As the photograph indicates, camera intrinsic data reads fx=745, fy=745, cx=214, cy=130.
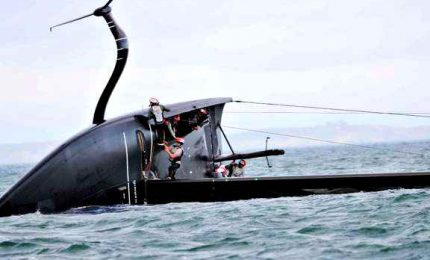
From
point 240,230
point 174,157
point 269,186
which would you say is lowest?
point 240,230

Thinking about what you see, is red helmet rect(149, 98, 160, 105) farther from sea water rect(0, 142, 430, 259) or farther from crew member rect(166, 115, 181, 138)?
sea water rect(0, 142, 430, 259)

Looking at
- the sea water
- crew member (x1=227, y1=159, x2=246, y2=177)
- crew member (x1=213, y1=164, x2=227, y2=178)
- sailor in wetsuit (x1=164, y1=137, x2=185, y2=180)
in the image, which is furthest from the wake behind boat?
crew member (x1=227, y1=159, x2=246, y2=177)

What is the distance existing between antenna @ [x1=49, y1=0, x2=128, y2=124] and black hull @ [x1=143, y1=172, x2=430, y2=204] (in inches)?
83.4

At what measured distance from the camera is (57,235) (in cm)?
1336

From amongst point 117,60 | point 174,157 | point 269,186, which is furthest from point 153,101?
point 269,186

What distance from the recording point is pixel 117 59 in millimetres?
17812

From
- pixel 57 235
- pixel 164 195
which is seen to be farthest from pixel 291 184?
pixel 57 235

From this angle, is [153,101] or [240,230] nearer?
[240,230]

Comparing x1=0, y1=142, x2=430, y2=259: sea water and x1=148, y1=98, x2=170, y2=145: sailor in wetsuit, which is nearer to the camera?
x1=0, y1=142, x2=430, y2=259: sea water

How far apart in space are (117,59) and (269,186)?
4.79m

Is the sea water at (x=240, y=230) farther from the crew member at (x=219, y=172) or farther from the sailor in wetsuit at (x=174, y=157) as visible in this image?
the crew member at (x=219, y=172)

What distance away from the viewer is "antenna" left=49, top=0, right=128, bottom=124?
17422 millimetres

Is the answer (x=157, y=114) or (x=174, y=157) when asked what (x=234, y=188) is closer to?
(x=174, y=157)

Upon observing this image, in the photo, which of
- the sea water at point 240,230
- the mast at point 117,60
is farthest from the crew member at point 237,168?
the mast at point 117,60
